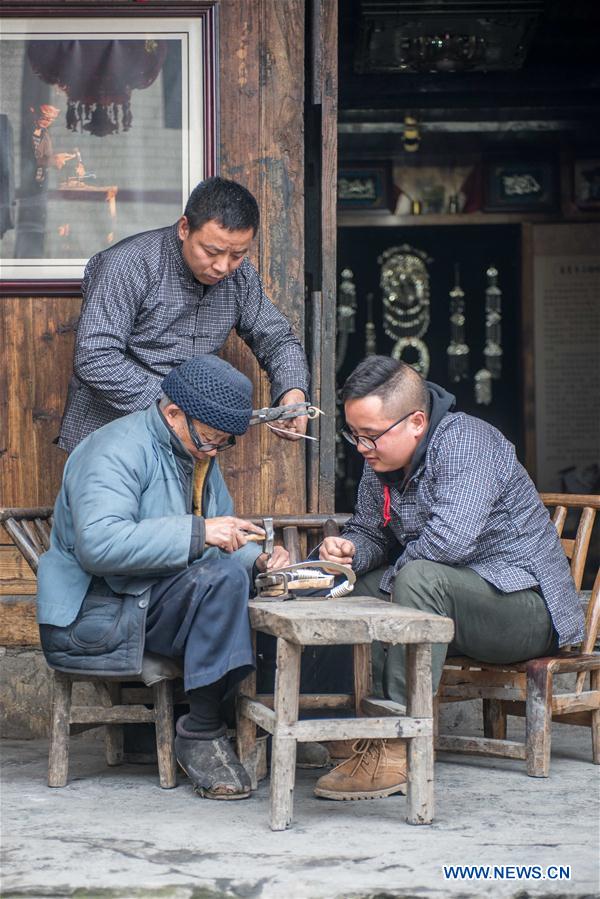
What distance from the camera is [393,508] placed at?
4043 millimetres

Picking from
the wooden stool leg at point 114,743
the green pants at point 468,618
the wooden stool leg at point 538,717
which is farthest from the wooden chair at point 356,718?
the wooden stool leg at point 114,743

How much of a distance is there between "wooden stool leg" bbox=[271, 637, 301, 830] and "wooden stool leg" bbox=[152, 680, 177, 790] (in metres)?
0.56

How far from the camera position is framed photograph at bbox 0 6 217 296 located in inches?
189

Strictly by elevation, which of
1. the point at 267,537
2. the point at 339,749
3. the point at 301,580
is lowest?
the point at 339,749

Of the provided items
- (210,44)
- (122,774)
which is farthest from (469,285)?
(122,774)

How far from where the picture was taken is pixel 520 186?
8.18m

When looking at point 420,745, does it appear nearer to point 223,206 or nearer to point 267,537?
point 267,537

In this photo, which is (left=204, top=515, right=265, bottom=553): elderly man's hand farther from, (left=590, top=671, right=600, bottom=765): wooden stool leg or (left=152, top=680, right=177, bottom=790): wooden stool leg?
(left=590, top=671, right=600, bottom=765): wooden stool leg

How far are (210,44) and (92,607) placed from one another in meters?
2.35

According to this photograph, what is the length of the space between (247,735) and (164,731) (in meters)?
0.25

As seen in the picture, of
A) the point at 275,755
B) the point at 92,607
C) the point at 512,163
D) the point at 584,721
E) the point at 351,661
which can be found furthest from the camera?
the point at 512,163

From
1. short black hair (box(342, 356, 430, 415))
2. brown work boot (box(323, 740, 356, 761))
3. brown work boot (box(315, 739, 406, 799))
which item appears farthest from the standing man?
brown work boot (box(315, 739, 406, 799))

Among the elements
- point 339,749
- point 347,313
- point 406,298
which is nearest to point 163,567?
point 339,749

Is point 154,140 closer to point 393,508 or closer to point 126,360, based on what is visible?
point 126,360
